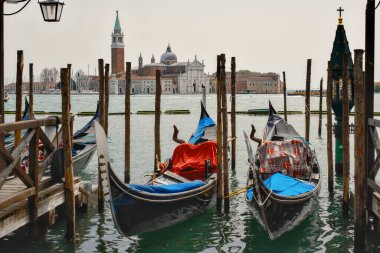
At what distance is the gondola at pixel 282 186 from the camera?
586 cm

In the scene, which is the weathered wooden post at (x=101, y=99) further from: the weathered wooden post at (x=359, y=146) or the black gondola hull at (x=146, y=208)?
the weathered wooden post at (x=359, y=146)

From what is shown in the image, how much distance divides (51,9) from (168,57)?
10469cm

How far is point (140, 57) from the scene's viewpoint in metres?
118

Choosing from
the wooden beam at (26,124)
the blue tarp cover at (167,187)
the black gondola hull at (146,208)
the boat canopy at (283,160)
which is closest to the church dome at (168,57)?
the boat canopy at (283,160)

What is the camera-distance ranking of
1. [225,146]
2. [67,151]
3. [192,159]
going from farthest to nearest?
[192,159] < [225,146] < [67,151]

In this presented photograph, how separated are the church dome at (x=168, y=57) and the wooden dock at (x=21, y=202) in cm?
10426

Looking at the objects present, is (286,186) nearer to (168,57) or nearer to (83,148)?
(83,148)

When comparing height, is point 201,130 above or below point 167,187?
above

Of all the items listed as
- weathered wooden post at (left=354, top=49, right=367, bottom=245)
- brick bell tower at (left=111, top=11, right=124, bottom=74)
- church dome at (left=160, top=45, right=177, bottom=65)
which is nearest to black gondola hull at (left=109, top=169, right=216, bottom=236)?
weathered wooden post at (left=354, top=49, right=367, bottom=245)

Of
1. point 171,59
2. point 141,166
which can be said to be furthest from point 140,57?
point 141,166

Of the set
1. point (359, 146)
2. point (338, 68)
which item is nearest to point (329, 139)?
point (338, 68)

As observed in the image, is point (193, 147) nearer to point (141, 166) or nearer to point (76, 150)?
point (76, 150)

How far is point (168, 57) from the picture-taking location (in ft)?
360

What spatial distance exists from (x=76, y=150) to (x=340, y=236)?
5657 mm
